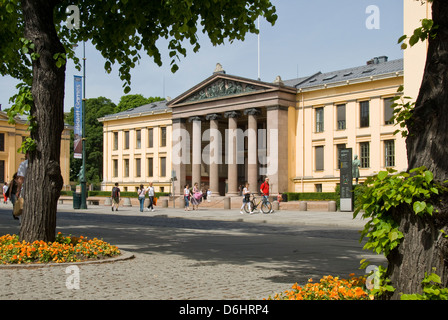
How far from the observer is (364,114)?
52688mm

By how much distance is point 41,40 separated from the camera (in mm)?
9820

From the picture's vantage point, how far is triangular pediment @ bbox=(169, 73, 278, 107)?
56875mm

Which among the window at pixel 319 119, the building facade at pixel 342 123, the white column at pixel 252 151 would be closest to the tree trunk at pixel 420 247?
the building facade at pixel 342 123

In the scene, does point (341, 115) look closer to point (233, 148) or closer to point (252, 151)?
point (252, 151)

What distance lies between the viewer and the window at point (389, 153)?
50.7 metres

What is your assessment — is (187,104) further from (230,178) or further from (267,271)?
(267,271)

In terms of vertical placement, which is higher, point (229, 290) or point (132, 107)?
point (132, 107)

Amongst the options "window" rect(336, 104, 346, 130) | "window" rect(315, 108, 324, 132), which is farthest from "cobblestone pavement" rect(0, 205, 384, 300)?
"window" rect(315, 108, 324, 132)

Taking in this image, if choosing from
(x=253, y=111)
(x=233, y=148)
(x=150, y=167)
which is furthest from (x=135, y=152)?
(x=253, y=111)

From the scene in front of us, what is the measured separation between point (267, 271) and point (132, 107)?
262 feet

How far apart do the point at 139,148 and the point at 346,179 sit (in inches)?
1908

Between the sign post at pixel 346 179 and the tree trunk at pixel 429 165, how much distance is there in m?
25.9
